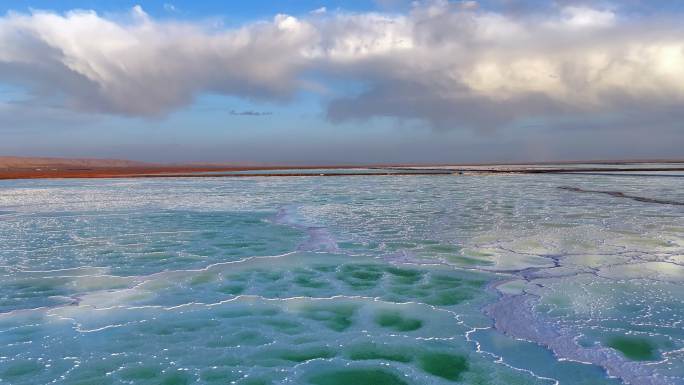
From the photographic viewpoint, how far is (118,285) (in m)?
7.79

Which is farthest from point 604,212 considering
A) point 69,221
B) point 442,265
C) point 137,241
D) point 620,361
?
point 69,221

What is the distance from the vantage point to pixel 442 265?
894cm

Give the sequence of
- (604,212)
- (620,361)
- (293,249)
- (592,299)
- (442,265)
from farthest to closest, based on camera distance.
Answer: (604,212)
(293,249)
(442,265)
(592,299)
(620,361)

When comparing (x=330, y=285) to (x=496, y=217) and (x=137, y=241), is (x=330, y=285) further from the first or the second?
(x=496, y=217)

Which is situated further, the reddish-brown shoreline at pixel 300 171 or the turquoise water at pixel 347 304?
the reddish-brown shoreline at pixel 300 171

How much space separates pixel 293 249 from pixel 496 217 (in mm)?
7430

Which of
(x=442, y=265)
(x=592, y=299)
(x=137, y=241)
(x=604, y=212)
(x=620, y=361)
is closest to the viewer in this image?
(x=620, y=361)

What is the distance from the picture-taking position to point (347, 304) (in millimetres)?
6859

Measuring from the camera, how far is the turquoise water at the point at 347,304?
486 centimetres

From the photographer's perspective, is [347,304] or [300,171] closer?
[347,304]

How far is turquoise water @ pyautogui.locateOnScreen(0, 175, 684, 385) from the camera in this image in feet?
15.9

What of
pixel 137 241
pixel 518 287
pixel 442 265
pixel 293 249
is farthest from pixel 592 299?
pixel 137 241

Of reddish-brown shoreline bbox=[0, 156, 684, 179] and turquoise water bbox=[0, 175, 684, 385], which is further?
reddish-brown shoreline bbox=[0, 156, 684, 179]

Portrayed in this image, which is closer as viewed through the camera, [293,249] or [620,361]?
[620,361]
